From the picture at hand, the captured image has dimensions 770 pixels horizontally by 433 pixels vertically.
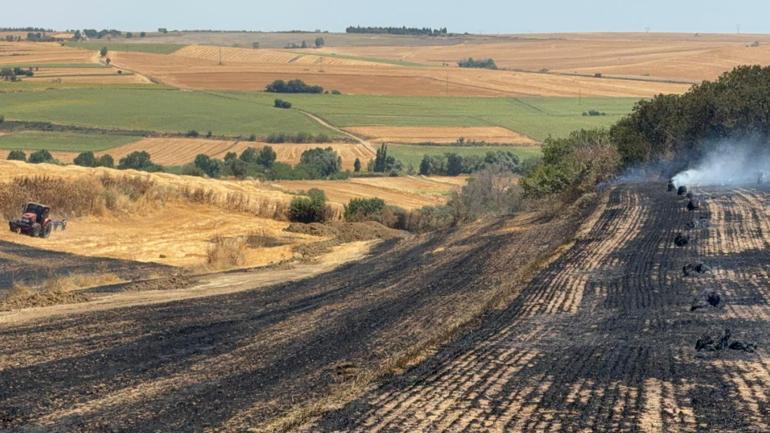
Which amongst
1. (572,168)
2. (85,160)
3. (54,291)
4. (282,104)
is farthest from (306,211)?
(282,104)

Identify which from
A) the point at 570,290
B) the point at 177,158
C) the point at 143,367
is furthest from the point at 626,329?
the point at 177,158

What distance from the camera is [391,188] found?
79.1m

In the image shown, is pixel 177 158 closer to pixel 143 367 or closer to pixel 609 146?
pixel 609 146

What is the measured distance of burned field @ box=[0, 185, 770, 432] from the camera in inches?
551

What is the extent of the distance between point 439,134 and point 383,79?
43.2m

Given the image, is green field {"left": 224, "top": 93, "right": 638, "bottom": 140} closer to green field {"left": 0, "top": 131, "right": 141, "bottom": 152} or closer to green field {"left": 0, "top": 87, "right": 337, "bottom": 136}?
green field {"left": 0, "top": 87, "right": 337, "bottom": 136}

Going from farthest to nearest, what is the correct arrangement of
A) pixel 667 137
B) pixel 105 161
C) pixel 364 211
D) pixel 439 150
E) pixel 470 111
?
pixel 470 111
pixel 439 150
pixel 105 161
pixel 364 211
pixel 667 137

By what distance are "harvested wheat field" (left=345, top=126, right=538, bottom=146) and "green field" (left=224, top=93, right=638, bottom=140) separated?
6.77ft

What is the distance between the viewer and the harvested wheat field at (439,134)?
354 feet

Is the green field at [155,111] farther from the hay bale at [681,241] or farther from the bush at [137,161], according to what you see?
the hay bale at [681,241]

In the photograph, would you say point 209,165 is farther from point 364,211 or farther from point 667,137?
point 667,137

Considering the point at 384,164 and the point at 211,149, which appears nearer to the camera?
the point at 384,164

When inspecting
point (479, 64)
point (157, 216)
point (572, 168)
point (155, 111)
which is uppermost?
point (572, 168)

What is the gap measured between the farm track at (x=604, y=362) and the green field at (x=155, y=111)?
275 feet
